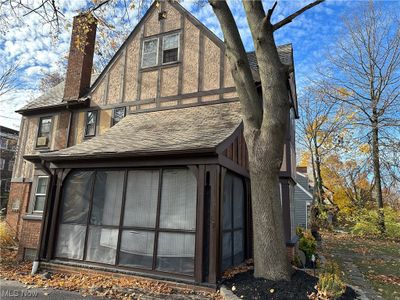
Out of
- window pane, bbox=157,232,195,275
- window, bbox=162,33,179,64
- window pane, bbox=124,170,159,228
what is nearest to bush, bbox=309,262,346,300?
window pane, bbox=157,232,195,275

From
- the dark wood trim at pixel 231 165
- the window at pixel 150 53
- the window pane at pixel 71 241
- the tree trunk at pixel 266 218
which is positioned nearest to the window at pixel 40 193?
the window pane at pixel 71 241

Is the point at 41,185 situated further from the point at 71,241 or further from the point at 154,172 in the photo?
the point at 154,172

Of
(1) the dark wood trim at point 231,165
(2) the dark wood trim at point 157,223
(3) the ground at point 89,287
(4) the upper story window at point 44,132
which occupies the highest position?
(4) the upper story window at point 44,132

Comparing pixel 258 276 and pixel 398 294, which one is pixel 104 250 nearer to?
pixel 258 276

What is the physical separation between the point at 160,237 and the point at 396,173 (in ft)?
62.9

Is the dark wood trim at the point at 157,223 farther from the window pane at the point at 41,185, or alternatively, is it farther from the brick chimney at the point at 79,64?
the brick chimney at the point at 79,64

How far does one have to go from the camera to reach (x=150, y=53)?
11867 millimetres

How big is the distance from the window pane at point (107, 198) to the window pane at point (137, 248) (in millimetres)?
592

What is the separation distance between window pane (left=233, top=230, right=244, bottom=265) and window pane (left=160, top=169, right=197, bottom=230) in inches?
72.9

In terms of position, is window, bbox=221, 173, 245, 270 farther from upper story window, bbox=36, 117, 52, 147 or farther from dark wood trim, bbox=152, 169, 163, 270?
upper story window, bbox=36, 117, 52, 147

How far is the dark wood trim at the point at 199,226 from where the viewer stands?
6.27m

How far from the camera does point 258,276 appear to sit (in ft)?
19.7

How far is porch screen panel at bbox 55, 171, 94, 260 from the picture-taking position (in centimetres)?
799

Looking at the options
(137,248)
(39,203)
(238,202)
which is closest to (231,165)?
(238,202)
